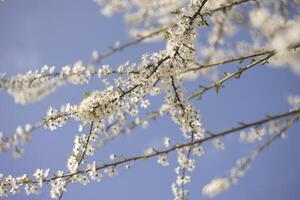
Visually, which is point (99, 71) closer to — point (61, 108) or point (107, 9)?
point (61, 108)

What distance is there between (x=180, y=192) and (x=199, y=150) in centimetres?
38

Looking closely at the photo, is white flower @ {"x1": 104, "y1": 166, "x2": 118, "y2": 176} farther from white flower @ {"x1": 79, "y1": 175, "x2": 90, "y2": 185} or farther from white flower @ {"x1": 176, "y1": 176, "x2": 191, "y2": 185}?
white flower @ {"x1": 176, "y1": 176, "x2": 191, "y2": 185}

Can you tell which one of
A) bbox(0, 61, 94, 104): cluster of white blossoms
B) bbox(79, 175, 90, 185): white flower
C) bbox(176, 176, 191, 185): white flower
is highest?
bbox(0, 61, 94, 104): cluster of white blossoms

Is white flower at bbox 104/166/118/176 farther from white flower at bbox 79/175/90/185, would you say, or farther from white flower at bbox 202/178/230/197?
white flower at bbox 202/178/230/197

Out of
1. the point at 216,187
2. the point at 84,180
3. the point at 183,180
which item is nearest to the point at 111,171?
the point at 84,180

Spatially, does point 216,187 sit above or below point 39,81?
below

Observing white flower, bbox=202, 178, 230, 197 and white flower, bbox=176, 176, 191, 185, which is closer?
white flower, bbox=176, 176, 191, 185

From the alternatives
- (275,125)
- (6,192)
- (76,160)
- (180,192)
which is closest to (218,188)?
(180,192)

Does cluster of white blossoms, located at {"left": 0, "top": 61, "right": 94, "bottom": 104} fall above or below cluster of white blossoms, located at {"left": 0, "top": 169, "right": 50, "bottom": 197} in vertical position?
above

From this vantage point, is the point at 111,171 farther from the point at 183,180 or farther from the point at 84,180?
the point at 183,180

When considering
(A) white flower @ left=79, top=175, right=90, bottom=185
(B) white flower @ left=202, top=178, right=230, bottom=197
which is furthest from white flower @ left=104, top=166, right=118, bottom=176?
(B) white flower @ left=202, top=178, right=230, bottom=197

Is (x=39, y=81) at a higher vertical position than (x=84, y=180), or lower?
higher

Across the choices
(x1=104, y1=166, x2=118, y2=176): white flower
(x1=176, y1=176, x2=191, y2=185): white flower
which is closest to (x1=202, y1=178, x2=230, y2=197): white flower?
(x1=176, y1=176, x2=191, y2=185): white flower

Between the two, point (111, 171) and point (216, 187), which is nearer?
point (111, 171)
